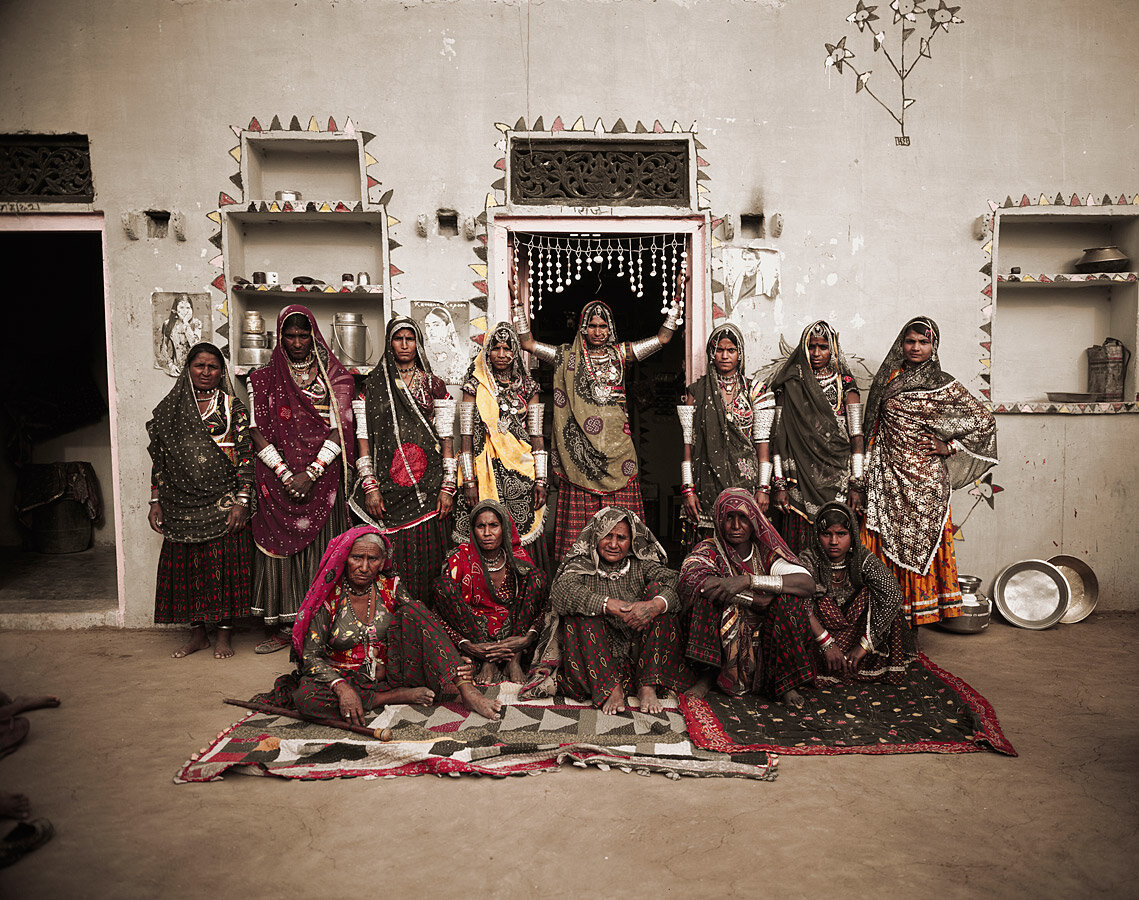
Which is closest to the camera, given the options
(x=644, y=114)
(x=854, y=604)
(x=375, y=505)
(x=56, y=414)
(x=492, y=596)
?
(x=854, y=604)

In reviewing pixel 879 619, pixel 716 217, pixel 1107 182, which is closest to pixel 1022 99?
pixel 1107 182

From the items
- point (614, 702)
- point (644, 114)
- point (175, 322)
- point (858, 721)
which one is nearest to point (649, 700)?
point (614, 702)

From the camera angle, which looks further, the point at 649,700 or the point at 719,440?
the point at 719,440

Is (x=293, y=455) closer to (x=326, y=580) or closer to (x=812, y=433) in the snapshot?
(x=326, y=580)

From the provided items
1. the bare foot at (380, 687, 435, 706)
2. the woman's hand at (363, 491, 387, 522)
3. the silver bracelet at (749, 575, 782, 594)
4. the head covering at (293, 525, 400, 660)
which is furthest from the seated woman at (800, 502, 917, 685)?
the woman's hand at (363, 491, 387, 522)

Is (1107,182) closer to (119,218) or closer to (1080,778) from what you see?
(1080,778)

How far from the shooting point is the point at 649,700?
3436 mm

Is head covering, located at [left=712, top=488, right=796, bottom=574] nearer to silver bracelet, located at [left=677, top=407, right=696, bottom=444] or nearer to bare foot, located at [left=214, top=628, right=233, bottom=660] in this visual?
silver bracelet, located at [left=677, top=407, right=696, bottom=444]

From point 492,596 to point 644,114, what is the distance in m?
3.01

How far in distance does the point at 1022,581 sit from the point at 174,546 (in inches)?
199

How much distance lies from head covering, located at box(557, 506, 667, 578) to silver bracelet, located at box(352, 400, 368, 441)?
4.61ft

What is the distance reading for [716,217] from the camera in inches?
191

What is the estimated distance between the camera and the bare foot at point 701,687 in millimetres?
3598

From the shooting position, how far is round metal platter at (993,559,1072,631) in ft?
15.8
